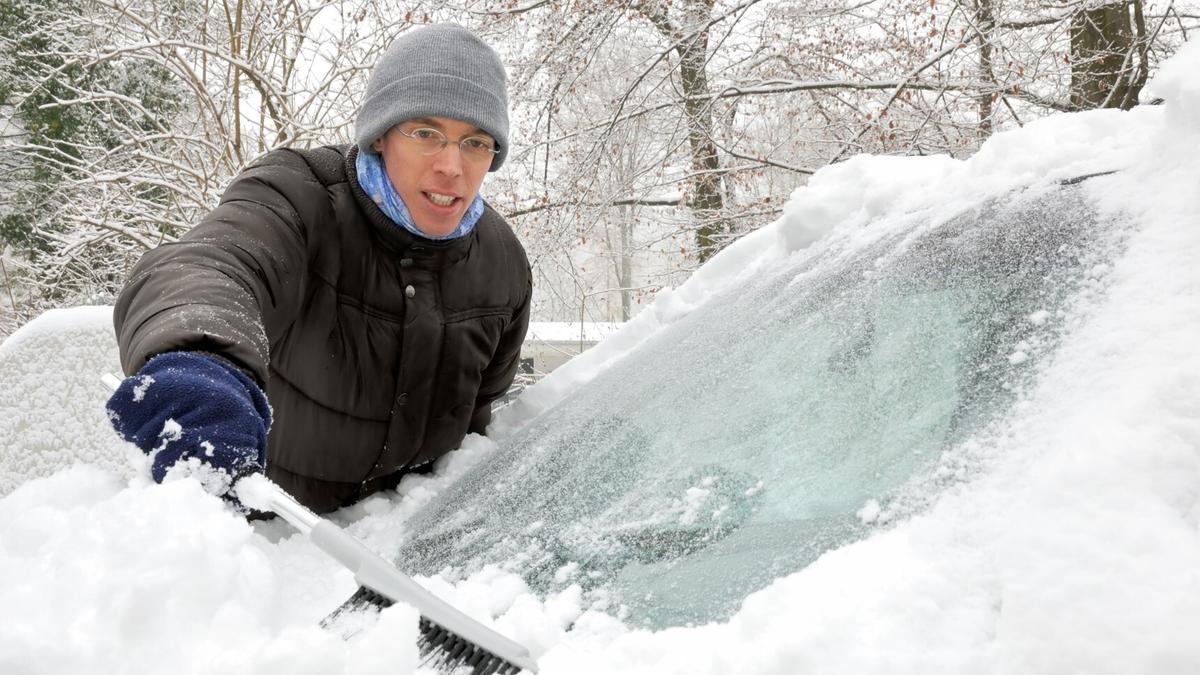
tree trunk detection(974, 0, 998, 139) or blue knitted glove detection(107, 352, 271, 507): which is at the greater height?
tree trunk detection(974, 0, 998, 139)

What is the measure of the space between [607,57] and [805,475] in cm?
663

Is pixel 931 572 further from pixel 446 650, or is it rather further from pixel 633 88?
pixel 633 88

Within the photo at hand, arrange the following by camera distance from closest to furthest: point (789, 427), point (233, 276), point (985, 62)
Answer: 1. point (789, 427)
2. point (233, 276)
3. point (985, 62)

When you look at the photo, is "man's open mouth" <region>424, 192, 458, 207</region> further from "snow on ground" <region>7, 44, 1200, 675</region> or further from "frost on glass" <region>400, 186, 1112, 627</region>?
"snow on ground" <region>7, 44, 1200, 675</region>

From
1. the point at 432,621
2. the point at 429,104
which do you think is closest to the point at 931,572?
the point at 432,621

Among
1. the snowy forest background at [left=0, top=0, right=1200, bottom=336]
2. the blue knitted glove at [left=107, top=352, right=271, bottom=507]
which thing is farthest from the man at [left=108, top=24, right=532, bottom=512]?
the snowy forest background at [left=0, top=0, right=1200, bottom=336]

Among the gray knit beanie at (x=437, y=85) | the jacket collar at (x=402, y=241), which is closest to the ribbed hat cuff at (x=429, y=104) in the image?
the gray knit beanie at (x=437, y=85)

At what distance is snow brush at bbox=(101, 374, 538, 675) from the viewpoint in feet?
3.01

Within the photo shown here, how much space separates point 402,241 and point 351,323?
24cm

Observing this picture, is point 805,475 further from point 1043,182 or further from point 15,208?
point 15,208

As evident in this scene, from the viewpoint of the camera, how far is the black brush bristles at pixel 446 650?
91 cm

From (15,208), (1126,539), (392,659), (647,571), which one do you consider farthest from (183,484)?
(15,208)

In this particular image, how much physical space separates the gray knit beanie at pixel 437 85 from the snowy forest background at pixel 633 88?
4.01 metres

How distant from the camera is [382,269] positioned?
209cm
